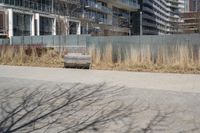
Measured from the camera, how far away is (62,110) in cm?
830

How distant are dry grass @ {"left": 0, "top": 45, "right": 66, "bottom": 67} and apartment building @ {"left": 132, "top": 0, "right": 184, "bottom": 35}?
282ft

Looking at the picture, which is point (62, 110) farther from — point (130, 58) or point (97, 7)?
point (97, 7)

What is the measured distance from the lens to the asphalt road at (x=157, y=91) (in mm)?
7301

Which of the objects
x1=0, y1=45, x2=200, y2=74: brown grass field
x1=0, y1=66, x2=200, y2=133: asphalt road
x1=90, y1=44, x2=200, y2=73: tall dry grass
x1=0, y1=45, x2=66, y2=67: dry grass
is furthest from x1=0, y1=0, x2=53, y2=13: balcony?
x1=0, y1=66, x2=200, y2=133: asphalt road

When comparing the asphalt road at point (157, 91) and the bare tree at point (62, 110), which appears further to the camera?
the asphalt road at point (157, 91)

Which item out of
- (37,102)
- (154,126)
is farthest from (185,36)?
(154,126)

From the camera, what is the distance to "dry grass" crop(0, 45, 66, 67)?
21.7m

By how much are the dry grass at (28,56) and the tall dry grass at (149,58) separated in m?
2.61

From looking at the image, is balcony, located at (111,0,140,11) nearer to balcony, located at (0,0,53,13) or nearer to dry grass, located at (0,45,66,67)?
balcony, located at (0,0,53,13)

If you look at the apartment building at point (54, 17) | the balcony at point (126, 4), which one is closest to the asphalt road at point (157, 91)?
the apartment building at point (54, 17)

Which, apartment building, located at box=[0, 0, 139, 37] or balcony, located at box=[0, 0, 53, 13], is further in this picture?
balcony, located at box=[0, 0, 53, 13]

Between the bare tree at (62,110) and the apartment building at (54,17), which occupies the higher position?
the apartment building at (54,17)

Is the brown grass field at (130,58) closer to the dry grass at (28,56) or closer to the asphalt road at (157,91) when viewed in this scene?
the dry grass at (28,56)

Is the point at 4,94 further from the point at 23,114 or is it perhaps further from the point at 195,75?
the point at 195,75
